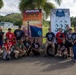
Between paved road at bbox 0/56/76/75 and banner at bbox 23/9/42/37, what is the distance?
2941 mm

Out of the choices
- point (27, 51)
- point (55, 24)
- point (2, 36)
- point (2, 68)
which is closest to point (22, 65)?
point (2, 68)

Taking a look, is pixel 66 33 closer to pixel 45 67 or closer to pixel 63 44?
pixel 63 44

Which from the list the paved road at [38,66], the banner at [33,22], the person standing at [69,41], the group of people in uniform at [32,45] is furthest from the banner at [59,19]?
the paved road at [38,66]

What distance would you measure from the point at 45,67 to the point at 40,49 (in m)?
3.72

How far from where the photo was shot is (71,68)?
10094mm

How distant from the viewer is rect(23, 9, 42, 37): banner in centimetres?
1509

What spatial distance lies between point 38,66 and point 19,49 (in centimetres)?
217

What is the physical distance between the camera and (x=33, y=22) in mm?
15195

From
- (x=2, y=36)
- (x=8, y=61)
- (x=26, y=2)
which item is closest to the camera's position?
(x=8, y=61)

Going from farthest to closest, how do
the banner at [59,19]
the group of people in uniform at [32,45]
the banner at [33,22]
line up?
the banner at [33,22] < the banner at [59,19] < the group of people in uniform at [32,45]

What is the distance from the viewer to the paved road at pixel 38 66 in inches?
366

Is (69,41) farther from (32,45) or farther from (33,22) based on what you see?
(33,22)

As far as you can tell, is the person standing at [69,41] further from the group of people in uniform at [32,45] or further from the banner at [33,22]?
the banner at [33,22]

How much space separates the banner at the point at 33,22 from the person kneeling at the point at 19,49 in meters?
2.75
